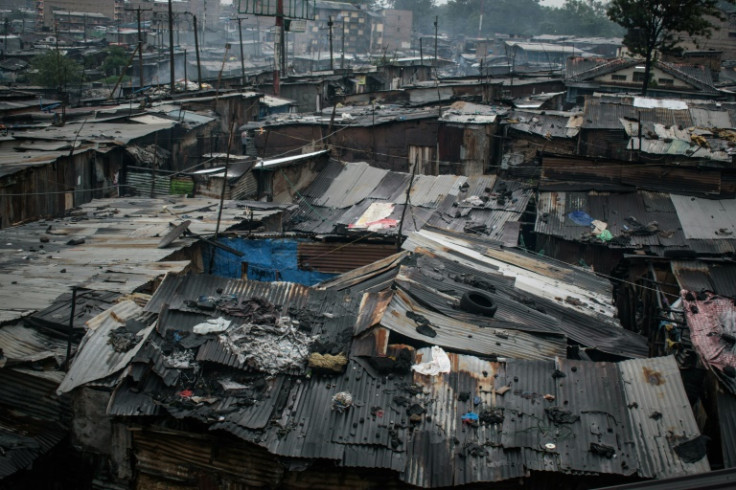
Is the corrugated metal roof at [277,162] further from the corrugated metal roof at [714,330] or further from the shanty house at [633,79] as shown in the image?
the shanty house at [633,79]

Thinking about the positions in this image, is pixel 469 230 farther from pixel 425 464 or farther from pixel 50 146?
pixel 50 146

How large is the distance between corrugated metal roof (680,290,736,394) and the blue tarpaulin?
28.0 ft

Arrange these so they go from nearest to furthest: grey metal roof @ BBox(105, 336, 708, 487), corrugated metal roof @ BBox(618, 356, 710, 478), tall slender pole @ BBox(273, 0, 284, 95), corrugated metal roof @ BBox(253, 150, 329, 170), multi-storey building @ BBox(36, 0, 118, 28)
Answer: corrugated metal roof @ BBox(618, 356, 710, 478) → grey metal roof @ BBox(105, 336, 708, 487) → corrugated metal roof @ BBox(253, 150, 329, 170) → tall slender pole @ BBox(273, 0, 284, 95) → multi-storey building @ BBox(36, 0, 118, 28)

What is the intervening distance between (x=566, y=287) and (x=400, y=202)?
22.5 feet

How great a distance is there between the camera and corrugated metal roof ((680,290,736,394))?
839 centimetres

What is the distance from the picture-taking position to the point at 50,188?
18188 mm

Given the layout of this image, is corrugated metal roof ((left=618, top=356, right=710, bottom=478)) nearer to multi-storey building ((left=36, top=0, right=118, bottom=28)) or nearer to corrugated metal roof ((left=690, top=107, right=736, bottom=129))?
corrugated metal roof ((left=690, top=107, right=736, bottom=129))

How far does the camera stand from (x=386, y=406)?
776 cm

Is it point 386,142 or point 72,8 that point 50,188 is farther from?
point 72,8

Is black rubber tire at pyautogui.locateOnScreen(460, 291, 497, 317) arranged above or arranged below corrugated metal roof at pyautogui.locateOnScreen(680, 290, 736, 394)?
above

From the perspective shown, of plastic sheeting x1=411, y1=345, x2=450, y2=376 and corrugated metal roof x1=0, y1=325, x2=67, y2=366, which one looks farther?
corrugated metal roof x1=0, y1=325, x2=67, y2=366

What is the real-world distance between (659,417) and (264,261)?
1024cm

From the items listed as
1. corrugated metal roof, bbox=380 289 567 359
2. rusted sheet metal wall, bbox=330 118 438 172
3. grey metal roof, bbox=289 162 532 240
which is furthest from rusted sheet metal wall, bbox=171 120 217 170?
corrugated metal roof, bbox=380 289 567 359

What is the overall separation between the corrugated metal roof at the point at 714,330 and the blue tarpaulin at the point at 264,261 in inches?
336
